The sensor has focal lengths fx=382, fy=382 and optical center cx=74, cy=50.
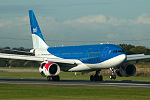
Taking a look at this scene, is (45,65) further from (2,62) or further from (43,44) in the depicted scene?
(2,62)

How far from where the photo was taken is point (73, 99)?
25359 millimetres

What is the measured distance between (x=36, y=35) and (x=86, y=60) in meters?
16.3

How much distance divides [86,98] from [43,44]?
120 ft

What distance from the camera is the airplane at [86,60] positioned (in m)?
46.4

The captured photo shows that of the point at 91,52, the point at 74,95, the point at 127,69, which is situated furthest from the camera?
the point at 127,69

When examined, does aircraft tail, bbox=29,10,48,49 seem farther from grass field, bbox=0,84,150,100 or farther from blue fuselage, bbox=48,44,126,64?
grass field, bbox=0,84,150,100

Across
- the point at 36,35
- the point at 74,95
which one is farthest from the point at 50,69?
the point at 74,95

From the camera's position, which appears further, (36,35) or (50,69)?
(36,35)

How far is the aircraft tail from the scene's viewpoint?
62094 mm

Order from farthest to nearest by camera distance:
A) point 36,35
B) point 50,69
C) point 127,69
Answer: point 36,35
point 127,69
point 50,69

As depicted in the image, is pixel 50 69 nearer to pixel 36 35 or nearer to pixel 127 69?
pixel 127 69

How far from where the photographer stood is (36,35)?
6284 cm

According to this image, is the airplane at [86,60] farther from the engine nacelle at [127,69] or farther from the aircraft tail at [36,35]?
the aircraft tail at [36,35]

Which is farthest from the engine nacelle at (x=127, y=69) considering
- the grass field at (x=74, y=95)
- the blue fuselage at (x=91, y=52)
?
the grass field at (x=74, y=95)
